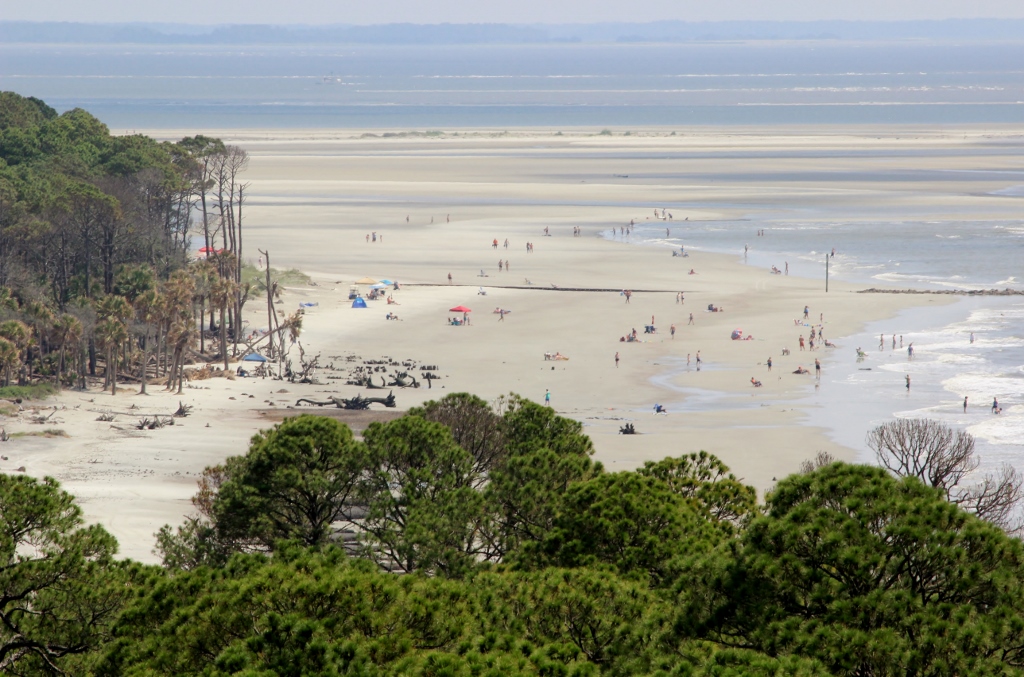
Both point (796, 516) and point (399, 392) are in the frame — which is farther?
point (399, 392)

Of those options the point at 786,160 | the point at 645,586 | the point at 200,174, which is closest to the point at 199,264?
the point at 200,174

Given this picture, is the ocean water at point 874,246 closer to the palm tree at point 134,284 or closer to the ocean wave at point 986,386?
the ocean wave at point 986,386

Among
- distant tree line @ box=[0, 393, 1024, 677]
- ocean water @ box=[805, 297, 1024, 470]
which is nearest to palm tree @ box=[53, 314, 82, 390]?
ocean water @ box=[805, 297, 1024, 470]

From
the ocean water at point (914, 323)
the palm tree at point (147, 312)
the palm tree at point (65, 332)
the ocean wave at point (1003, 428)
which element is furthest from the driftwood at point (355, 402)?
the ocean wave at point (1003, 428)

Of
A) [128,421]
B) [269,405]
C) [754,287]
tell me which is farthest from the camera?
[754,287]

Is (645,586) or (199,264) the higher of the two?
(199,264)

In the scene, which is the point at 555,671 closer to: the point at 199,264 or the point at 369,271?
the point at 199,264

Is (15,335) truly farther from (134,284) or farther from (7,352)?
(134,284)
